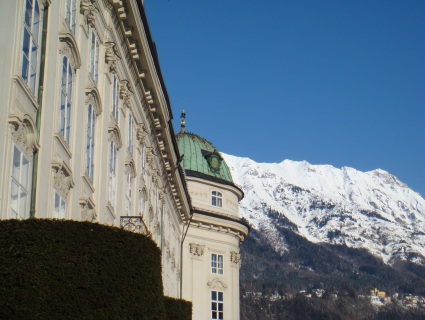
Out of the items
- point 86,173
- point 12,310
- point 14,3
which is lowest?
point 12,310

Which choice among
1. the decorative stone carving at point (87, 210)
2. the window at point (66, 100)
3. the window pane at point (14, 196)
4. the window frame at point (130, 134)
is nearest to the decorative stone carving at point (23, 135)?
the window pane at point (14, 196)

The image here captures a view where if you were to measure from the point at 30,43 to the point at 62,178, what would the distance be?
423 centimetres

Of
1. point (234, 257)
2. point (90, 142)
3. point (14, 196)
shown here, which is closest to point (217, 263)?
point (234, 257)

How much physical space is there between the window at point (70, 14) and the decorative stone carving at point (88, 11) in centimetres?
76

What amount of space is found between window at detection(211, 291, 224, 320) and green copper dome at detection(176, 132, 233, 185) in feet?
30.0

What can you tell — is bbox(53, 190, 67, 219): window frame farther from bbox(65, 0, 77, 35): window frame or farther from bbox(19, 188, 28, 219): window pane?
bbox(65, 0, 77, 35): window frame

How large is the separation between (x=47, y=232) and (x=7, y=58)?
4767 mm

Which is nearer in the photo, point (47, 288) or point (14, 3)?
point (47, 288)

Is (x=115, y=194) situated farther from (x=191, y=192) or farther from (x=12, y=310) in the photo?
(x=191, y=192)

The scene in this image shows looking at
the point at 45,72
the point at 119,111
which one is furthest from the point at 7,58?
the point at 119,111

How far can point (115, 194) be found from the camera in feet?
99.5

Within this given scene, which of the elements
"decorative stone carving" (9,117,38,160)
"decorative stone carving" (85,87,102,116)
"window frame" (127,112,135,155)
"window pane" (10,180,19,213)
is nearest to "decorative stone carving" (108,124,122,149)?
"decorative stone carving" (85,87,102,116)

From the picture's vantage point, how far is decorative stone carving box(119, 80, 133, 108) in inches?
1273

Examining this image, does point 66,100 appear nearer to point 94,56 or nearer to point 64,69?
point 64,69
